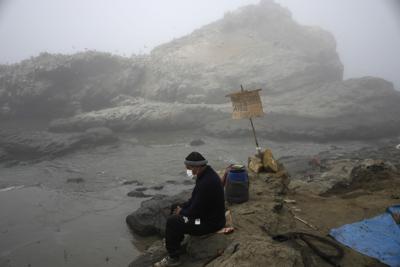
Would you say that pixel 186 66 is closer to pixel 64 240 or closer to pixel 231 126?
pixel 231 126

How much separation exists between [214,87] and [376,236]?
96.6 ft

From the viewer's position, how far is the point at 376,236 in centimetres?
634

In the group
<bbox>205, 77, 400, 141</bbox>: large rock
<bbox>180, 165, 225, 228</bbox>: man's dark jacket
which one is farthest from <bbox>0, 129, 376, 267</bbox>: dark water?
<bbox>180, 165, 225, 228</bbox>: man's dark jacket

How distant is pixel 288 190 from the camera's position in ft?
33.9

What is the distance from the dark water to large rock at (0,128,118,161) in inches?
35.2

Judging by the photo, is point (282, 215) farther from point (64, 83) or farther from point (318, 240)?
point (64, 83)

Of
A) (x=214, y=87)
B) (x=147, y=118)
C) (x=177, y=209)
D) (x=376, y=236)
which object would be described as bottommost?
(x=376, y=236)

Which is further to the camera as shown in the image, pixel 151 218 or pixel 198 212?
pixel 151 218

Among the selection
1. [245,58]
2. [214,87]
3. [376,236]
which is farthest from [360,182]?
[245,58]

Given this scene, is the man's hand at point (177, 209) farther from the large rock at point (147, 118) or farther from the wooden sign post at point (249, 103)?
the large rock at point (147, 118)

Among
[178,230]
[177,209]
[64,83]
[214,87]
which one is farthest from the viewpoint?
[214,87]

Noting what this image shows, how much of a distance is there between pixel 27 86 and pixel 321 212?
30.9 meters

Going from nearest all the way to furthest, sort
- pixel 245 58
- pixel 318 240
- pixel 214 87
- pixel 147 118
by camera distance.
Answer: pixel 318 240 → pixel 147 118 → pixel 214 87 → pixel 245 58

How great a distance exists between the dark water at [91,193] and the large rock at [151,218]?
376mm
